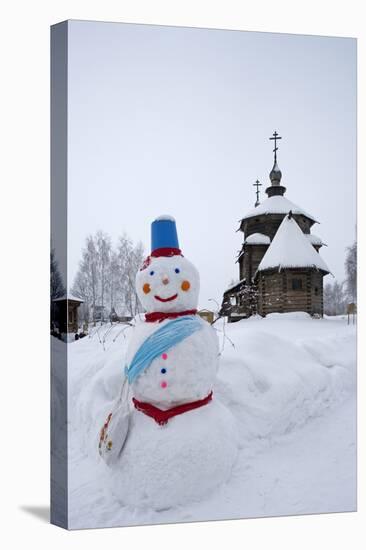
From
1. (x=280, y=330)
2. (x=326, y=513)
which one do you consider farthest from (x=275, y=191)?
(x=326, y=513)

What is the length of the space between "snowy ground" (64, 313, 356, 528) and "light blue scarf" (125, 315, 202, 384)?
1.68ft

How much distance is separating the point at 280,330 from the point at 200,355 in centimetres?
131

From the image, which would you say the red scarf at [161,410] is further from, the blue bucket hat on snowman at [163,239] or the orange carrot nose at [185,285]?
the blue bucket hat on snowman at [163,239]

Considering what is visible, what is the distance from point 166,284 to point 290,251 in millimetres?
1753

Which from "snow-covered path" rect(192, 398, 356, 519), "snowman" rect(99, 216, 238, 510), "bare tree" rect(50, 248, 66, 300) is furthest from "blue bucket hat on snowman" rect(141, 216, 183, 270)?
"snow-covered path" rect(192, 398, 356, 519)

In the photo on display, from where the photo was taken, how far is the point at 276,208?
5582 millimetres

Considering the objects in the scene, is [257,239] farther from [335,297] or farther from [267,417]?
[267,417]

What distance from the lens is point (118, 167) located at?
5191mm

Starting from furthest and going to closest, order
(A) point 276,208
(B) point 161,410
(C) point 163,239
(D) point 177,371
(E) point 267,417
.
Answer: (E) point 267,417
(A) point 276,208
(C) point 163,239
(B) point 161,410
(D) point 177,371

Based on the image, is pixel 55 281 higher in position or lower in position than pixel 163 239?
lower

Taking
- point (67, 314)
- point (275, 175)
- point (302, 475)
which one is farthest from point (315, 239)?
point (67, 314)

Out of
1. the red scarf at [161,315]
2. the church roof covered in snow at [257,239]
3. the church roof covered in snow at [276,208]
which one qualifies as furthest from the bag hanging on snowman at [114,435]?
the church roof covered in snow at [276,208]

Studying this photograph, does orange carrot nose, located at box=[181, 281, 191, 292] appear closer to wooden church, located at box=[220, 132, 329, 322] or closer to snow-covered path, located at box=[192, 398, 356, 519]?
wooden church, located at box=[220, 132, 329, 322]

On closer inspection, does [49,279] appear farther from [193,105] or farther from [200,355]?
[193,105]
